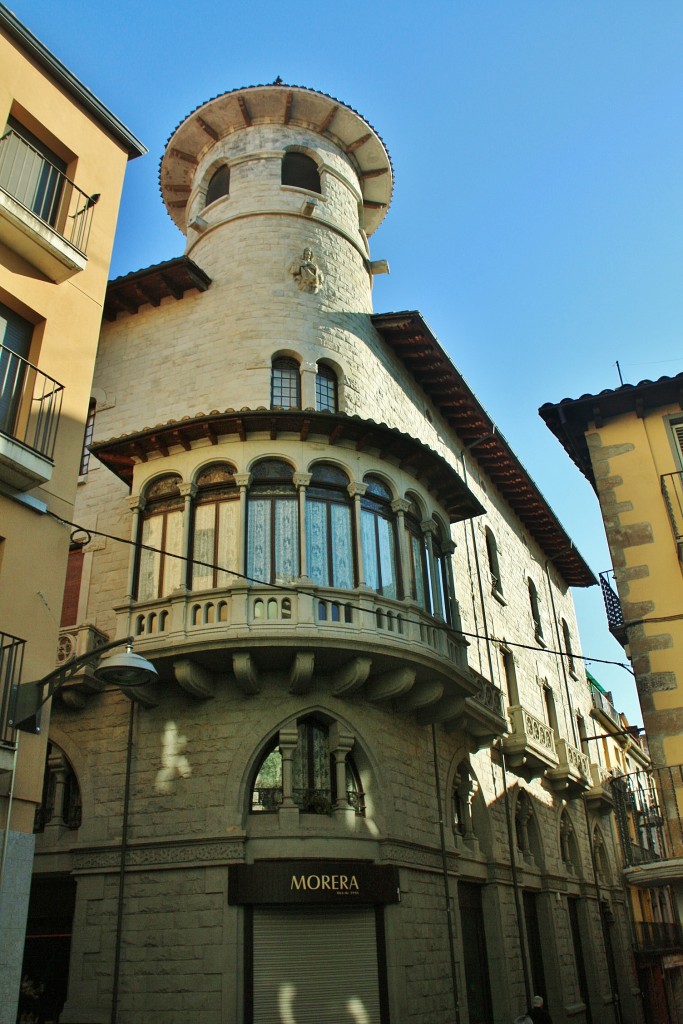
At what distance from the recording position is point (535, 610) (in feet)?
97.6

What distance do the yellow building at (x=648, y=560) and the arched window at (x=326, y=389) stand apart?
4452mm

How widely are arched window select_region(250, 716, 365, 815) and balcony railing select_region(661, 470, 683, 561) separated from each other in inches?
265

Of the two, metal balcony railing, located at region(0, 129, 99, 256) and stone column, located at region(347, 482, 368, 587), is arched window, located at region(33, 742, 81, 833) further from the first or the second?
metal balcony railing, located at region(0, 129, 99, 256)

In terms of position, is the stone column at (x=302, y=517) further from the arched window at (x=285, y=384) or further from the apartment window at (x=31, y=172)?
the apartment window at (x=31, y=172)

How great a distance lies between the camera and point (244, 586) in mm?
14367

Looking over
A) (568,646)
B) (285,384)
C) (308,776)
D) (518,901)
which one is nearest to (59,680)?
(308,776)

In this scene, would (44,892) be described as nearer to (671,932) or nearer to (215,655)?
(215,655)

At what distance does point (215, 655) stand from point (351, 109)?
1508 centimetres

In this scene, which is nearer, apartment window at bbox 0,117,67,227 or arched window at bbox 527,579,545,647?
apartment window at bbox 0,117,67,227

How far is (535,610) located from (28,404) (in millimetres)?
22271

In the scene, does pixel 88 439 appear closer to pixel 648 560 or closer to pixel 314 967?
pixel 314 967

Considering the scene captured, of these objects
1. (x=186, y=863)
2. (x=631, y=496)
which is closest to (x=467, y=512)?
(x=631, y=496)

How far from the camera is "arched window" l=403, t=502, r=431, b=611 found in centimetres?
1633

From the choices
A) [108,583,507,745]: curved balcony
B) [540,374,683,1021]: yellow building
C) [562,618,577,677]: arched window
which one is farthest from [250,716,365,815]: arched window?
[562,618,577,677]: arched window
